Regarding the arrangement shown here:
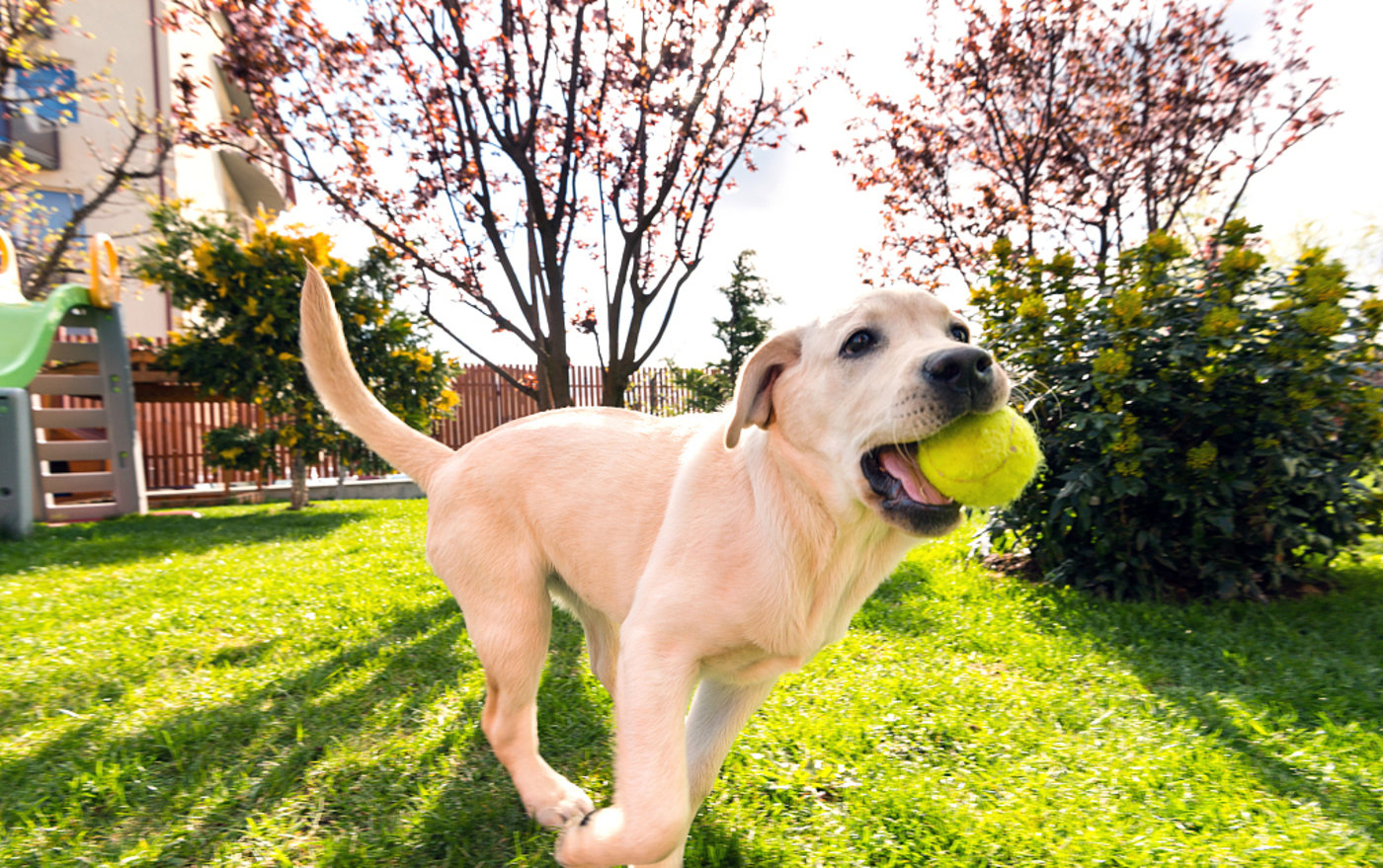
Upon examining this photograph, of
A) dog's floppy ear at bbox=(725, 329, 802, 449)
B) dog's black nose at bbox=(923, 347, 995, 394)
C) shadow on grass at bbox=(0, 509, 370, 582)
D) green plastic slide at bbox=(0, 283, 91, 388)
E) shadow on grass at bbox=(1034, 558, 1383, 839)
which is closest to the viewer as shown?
dog's black nose at bbox=(923, 347, 995, 394)

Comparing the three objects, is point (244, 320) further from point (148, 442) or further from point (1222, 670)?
point (1222, 670)

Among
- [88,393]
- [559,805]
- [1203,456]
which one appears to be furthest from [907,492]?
[88,393]

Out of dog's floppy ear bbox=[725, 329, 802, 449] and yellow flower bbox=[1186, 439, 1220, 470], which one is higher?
dog's floppy ear bbox=[725, 329, 802, 449]

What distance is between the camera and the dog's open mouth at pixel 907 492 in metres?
1.74

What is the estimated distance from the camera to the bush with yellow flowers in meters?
9.08

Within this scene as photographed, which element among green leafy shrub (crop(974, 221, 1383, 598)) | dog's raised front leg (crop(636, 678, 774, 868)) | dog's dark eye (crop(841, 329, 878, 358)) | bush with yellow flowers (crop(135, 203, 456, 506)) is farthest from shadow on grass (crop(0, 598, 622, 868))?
bush with yellow flowers (crop(135, 203, 456, 506))

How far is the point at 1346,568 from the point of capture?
509 centimetres

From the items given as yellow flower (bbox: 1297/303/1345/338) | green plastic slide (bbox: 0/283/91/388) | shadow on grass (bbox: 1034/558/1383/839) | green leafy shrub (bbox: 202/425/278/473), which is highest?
green plastic slide (bbox: 0/283/91/388)

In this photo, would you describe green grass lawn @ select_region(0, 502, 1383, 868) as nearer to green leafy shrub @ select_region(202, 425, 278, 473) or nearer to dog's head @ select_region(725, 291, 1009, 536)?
dog's head @ select_region(725, 291, 1009, 536)

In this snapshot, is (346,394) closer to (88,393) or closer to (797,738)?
Result: (797,738)

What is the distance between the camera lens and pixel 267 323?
9.07 m

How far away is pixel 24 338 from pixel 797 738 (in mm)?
9160

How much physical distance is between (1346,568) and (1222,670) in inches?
112

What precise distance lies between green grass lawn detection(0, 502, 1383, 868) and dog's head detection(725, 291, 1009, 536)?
118cm
